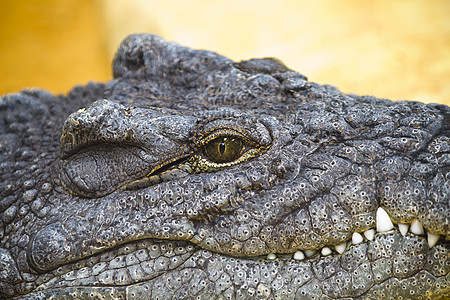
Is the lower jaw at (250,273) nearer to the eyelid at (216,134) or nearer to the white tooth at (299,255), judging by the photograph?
the white tooth at (299,255)

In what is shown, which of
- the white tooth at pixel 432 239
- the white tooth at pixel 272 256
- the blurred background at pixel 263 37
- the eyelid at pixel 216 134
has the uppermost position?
the blurred background at pixel 263 37

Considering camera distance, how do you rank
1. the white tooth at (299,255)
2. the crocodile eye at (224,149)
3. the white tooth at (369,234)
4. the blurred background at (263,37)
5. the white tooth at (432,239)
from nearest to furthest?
1. the white tooth at (432,239)
2. the white tooth at (369,234)
3. the white tooth at (299,255)
4. the crocodile eye at (224,149)
5. the blurred background at (263,37)

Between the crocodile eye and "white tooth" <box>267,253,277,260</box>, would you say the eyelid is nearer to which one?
the crocodile eye

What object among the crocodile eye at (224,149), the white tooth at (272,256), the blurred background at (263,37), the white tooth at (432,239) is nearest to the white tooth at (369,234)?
the white tooth at (432,239)

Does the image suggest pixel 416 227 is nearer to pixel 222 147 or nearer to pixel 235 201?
pixel 235 201

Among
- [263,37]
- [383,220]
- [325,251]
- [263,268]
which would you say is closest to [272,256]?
[263,268]

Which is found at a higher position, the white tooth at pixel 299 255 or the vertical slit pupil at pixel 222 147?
the vertical slit pupil at pixel 222 147
